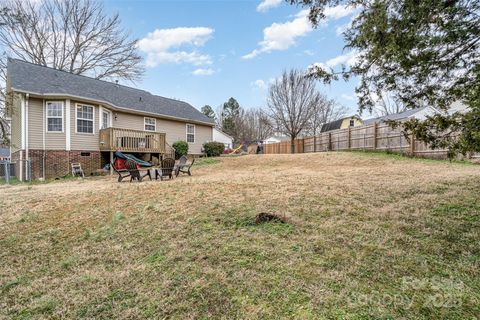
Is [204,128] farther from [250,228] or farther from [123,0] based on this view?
[250,228]

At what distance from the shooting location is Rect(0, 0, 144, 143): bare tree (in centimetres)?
1916

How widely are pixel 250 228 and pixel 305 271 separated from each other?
1.27 metres

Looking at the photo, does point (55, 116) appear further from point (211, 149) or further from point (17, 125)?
point (211, 149)

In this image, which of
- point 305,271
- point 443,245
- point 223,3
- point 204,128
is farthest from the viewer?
point 204,128

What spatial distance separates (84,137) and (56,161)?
5.45 ft

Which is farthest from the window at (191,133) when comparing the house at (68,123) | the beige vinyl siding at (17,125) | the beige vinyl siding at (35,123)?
the beige vinyl siding at (17,125)

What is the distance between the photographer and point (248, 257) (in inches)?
121

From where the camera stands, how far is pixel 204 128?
20.9 metres

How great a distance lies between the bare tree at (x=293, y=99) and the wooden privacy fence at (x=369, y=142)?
201 centimetres

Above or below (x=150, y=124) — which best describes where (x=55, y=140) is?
below

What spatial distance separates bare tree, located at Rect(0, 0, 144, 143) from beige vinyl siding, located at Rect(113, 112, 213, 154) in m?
8.40

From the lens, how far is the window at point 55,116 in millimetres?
12320

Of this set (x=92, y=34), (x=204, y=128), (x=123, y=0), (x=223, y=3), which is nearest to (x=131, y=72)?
(x=92, y=34)

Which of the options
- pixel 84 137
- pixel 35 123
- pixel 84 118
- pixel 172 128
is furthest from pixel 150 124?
pixel 35 123
